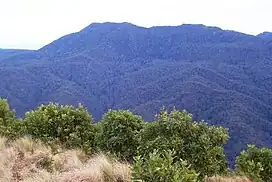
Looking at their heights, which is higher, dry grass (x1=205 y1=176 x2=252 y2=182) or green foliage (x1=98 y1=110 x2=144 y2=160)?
green foliage (x1=98 y1=110 x2=144 y2=160)

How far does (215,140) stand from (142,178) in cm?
282

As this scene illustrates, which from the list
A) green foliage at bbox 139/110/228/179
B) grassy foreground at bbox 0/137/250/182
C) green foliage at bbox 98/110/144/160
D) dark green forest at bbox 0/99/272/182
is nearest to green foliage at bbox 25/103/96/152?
dark green forest at bbox 0/99/272/182

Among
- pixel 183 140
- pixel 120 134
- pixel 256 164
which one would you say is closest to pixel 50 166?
pixel 120 134

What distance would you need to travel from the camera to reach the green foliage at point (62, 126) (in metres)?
8.76

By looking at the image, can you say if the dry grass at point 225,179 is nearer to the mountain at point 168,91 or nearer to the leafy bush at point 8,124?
the leafy bush at point 8,124

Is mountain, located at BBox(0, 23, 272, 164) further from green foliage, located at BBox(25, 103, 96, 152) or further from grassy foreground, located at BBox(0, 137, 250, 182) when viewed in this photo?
grassy foreground, located at BBox(0, 137, 250, 182)

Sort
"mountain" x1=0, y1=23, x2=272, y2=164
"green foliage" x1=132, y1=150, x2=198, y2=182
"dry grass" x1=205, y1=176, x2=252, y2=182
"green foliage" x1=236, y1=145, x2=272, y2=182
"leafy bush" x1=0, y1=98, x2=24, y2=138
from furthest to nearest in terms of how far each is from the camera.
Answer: "mountain" x1=0, y1=23, x2=272, y2=164, "leafy bush" x1=0, y1=98, x2=24, y2=138, "green foliage" x1=236, y1=145, x2=272, y2=182, "dry grass" x1=205, y1=176, x2=252, y2=182, "green foliage" x1=132, y1=150, x2=198, y2=182

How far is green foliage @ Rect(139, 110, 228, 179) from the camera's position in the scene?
20.8 ft

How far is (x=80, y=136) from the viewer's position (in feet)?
29.6

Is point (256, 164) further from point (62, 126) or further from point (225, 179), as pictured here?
point (62, 126)

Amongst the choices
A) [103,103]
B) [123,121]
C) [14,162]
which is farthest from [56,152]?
[103,103]

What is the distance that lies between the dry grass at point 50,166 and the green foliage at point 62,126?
74 cm

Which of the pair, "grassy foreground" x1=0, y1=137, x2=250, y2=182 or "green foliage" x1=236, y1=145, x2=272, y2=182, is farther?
"green foliage" x1=236, y1=145, x2=272, y2=182

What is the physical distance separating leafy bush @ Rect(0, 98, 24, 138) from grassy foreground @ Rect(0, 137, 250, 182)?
0.73m
